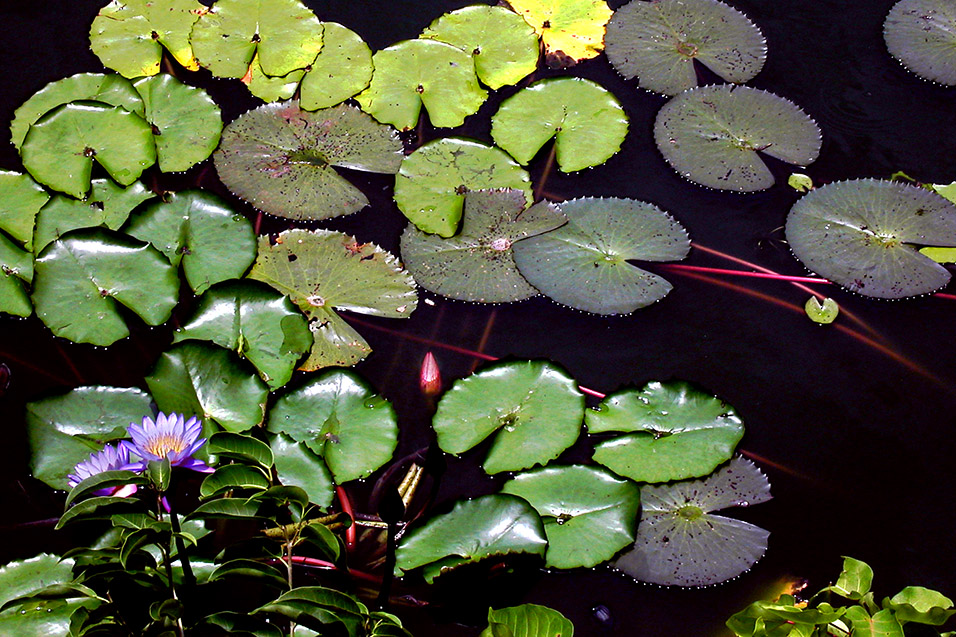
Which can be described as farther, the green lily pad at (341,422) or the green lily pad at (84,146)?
the green lily pad at (84,146)

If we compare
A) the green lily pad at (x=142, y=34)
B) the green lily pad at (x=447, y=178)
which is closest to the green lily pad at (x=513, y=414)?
the green lily pad at (x=447, y=178)

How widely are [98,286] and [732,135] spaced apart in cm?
190

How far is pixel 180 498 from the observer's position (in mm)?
1913

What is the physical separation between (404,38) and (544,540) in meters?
1.84

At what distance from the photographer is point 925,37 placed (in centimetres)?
287

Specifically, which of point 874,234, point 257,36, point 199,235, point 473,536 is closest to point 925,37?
point 874,234

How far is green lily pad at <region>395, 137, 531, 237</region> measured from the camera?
→ 2.33 m

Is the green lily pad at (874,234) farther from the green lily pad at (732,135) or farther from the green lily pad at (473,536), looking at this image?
the green lily pad at (473,536)

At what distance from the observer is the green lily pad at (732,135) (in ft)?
8.20

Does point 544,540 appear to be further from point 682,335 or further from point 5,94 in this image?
point 5,94

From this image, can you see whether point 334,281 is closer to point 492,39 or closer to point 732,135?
point 492,39

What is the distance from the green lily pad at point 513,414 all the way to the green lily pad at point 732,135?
90 centimetres

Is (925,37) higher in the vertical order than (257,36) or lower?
lower

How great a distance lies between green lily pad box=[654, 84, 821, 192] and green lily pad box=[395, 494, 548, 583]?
4.13 feet
